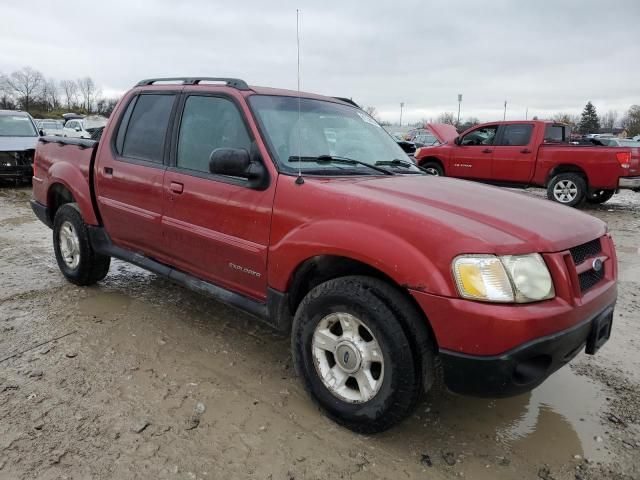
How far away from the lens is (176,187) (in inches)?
137

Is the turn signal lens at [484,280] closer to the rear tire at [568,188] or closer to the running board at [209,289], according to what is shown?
the running board at [209,289]

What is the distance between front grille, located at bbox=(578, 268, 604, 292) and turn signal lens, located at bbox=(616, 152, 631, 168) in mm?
8244

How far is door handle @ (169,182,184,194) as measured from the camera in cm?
346

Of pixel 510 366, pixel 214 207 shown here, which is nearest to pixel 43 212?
pixel 214 207

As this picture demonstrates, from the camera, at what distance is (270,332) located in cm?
391

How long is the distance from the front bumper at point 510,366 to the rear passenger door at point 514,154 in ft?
29.8

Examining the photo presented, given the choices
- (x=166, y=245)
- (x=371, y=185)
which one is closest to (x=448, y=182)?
(x=371, y=185)

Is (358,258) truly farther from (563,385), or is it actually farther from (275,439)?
(563,385)

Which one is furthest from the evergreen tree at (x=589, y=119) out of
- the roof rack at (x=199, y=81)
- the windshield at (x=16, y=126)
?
the roof rack at (x=199, y=81)

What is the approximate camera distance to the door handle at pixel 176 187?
3.46 meters

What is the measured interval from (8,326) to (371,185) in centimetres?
300

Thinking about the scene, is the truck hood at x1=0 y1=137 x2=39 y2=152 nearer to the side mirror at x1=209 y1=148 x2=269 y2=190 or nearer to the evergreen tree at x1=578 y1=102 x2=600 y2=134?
the side mirror at x1=209 y1=148 x2=269 y2=190

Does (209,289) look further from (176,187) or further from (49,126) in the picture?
(49,126)

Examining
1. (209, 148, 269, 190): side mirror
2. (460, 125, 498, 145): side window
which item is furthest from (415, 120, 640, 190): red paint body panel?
(209, 148, 269, 190): side mirror
